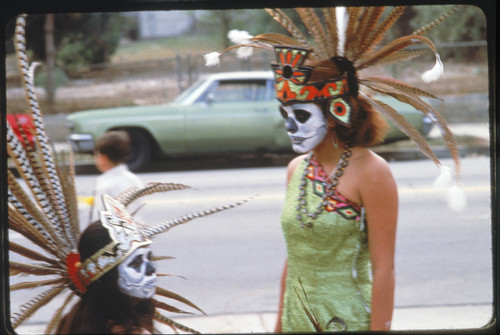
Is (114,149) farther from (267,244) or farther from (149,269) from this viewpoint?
(267,244)

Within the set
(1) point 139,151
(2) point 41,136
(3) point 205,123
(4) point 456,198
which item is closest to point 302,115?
(4) point 456,198

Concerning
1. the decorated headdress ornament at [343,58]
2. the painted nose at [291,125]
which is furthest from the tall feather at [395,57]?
the painted nose at [291,125]

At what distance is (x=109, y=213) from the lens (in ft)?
5.75

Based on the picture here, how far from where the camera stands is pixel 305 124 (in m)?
2.04

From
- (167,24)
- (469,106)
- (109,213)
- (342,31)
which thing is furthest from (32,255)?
(167,24)

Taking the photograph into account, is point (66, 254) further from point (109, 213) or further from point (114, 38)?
point (114, 38)

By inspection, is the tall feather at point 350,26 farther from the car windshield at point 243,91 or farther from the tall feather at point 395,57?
the car windshield at point 243,91

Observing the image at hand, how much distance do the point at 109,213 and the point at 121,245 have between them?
0.09 meters

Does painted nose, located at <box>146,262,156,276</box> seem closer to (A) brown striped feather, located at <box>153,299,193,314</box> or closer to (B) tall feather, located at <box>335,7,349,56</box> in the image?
(A) brown striped feather, located at <box>153,299,193,314</box>

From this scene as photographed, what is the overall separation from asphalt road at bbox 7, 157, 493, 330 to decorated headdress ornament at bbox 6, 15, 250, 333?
1803 mm

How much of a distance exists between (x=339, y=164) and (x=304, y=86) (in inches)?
10.2

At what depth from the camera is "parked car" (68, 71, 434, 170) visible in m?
8.14

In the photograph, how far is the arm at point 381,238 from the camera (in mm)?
1910

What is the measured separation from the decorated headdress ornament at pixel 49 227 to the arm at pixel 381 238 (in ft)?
1.81
